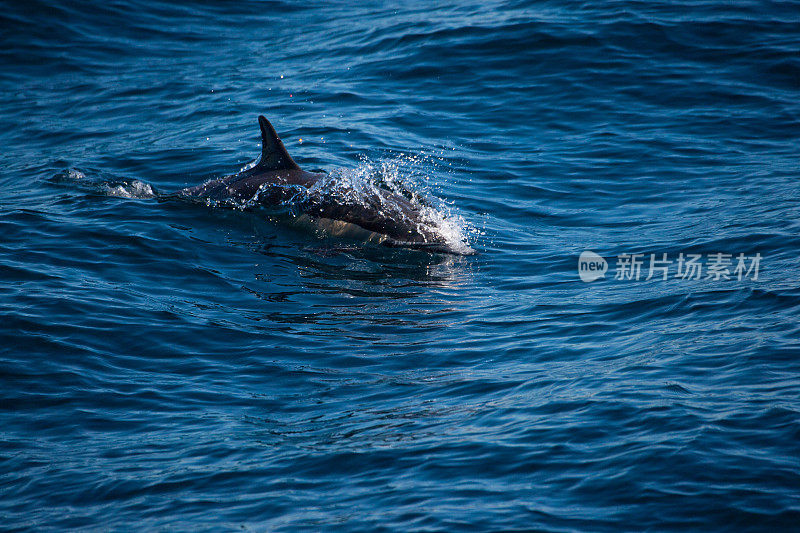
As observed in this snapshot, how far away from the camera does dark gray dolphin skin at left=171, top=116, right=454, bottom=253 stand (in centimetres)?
1048

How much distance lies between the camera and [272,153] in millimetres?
10906

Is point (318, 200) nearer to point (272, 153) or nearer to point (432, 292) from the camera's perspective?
point (272, 153)

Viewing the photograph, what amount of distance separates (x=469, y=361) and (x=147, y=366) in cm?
271

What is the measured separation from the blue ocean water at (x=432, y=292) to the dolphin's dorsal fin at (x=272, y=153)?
634 mm

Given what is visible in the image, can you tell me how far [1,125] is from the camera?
637 inches

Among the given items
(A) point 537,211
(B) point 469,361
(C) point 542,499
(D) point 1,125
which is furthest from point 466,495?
(D) point 1,125

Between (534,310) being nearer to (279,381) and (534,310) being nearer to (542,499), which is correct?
(279,381)

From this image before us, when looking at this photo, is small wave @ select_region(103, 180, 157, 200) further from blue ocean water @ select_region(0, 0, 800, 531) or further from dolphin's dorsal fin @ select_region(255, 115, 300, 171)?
dolphin's dorsal fin @ select_region(255, 115, 300, 171)

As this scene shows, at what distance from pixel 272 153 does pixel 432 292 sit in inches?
123

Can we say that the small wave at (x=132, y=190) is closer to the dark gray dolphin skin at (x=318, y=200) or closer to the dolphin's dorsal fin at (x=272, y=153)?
the dark gray dolphin skin at (x=318, y=200)

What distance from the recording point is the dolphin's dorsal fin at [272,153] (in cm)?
1063

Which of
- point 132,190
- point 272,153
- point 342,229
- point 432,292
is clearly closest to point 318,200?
point 342,229

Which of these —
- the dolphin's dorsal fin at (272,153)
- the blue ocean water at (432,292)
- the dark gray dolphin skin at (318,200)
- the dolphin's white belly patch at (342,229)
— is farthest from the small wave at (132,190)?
the dolphin's white belly patch at (342,229)

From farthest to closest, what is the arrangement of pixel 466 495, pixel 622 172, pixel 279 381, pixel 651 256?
pixel 622 172, pixel 651 256, pixel 279 381, pixel 466 495
